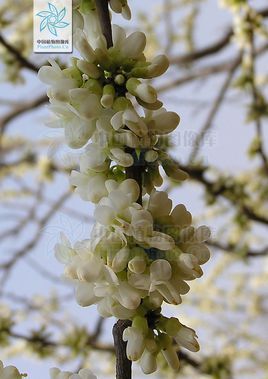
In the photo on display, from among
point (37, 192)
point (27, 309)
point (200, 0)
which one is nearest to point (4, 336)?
point (27, 309)

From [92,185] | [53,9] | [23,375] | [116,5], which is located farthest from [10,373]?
[53,9]

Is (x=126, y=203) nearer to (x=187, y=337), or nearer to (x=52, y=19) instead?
(x=187, y=337)

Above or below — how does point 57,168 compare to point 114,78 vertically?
below

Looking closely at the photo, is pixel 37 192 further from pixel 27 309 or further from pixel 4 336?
pixel 4 336

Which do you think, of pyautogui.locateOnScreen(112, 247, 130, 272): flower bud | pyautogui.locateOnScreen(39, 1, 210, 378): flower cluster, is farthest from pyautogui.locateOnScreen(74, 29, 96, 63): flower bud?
pyautogui.locateOnScreen(112, 247, 130, 272): flower bud

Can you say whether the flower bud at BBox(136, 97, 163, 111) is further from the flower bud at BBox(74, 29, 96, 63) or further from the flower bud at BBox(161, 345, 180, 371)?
the flower bud at BBox(161, 345, 180, 371)

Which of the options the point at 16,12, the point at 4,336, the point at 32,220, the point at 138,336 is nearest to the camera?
the point at 138,336

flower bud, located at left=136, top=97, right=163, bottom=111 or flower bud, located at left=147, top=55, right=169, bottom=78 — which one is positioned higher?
flower bud, located at left=147, top=55, right=169, bottom=78
